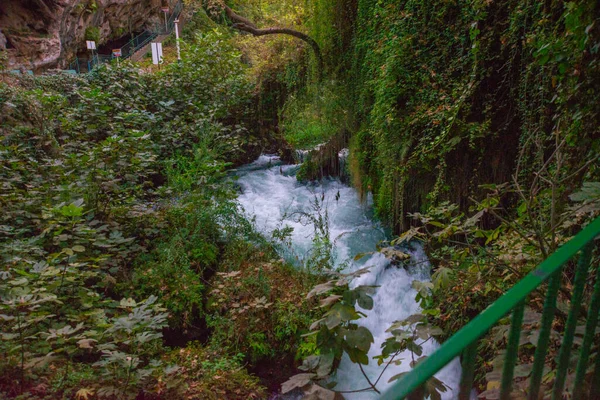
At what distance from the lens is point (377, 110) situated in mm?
5758

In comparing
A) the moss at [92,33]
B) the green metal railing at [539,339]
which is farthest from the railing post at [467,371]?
the moss at [92,33]

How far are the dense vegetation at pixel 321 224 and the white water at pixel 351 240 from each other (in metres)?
0.52

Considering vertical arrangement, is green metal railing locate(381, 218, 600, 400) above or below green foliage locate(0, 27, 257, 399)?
above

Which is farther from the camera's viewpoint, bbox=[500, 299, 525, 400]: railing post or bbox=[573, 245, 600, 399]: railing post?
bbox=[573, 245, 600, 399]: railing post

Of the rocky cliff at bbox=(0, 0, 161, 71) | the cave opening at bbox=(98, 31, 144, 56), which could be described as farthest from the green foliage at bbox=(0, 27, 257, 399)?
the cave opening at bbox=(98, 31, 144, 56)

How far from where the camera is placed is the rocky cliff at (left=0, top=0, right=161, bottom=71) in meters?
14.9

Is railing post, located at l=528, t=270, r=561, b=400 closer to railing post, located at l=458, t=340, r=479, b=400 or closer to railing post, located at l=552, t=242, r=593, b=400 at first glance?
railing post, located at l=552, t=242, r=593, b=400

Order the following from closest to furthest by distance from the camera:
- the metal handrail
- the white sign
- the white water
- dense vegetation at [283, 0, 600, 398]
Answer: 1. dense vegetation at [283, 0, 600, 398]
2. the white water
3. the white sign
4. the metal handrail

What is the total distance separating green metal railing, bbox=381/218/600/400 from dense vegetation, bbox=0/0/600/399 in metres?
0.17

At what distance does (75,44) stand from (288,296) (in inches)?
775

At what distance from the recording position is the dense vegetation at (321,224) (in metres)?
2.70

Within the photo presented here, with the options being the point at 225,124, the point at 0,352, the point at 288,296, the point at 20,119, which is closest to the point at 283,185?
the point at 225,124

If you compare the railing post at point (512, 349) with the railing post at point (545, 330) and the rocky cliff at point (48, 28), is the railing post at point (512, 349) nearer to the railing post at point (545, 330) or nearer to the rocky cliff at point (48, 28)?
the railing post at point (545, 330)

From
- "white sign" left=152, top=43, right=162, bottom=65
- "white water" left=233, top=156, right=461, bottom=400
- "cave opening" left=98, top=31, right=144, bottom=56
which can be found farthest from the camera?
"cave opening" left=98, top=31, right=144, bottom=56
